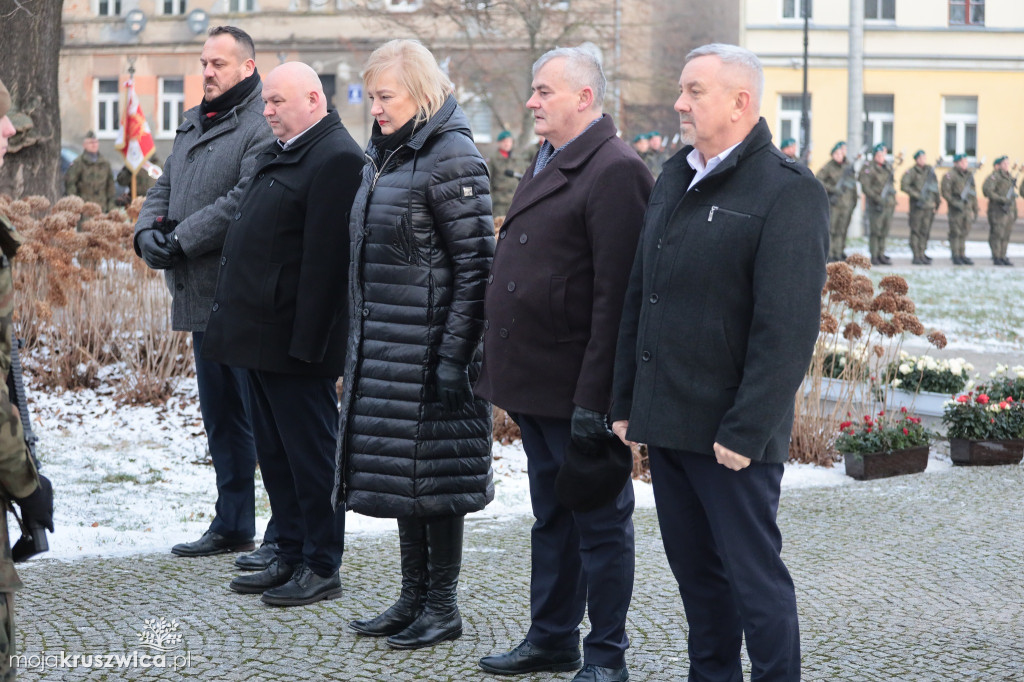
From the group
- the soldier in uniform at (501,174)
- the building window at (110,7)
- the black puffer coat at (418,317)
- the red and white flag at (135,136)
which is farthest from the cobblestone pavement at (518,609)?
the building window at (110,7)

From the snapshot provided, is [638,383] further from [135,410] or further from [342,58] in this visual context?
[342,58]

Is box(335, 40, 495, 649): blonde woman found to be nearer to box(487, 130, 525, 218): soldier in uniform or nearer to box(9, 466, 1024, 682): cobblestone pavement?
box(9, 466, 1024, 682): cobblestone pavement

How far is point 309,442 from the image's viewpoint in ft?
16.8

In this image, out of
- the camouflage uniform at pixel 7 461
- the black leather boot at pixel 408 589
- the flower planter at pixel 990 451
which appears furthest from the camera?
the flower planter at pixel 990 451

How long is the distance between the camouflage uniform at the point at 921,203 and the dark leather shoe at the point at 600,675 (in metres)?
21.8

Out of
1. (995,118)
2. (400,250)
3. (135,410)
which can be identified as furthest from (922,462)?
(995,118)

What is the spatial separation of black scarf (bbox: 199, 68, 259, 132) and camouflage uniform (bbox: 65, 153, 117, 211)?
A: 18.6 metres

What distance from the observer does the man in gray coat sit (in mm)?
5578

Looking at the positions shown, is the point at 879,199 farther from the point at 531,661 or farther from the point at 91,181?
the point at 531,661

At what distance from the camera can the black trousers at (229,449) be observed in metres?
5.91

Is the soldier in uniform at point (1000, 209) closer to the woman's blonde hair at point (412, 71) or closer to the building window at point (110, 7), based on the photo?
the woman's blonde hair at point (412, 71)

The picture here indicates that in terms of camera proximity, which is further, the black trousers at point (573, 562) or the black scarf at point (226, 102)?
the black scarf at point (226, 102)

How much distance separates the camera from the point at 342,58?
121ft

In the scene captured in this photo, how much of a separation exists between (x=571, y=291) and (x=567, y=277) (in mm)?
46
